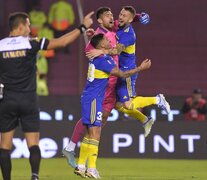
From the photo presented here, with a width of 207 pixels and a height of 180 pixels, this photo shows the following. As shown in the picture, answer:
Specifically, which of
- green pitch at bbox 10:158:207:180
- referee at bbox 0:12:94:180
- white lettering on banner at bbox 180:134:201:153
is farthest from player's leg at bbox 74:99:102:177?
white lettering on banner at bbox 180:134:201:153

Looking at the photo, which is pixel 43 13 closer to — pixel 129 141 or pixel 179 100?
pixel 179 100

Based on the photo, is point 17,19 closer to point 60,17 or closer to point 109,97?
point 109,97

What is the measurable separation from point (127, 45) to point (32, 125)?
10.5 feet

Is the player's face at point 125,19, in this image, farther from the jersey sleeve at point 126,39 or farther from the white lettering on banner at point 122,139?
the white lettering on banner at point 122,139

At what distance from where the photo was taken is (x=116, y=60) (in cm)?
1334

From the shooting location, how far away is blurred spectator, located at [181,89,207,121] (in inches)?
776

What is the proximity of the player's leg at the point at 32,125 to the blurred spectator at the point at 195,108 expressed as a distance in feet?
31.2

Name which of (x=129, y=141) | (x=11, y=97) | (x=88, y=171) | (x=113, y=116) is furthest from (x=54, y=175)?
(x=113, y=116)

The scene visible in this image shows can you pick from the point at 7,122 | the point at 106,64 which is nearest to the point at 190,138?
the point at 106,64

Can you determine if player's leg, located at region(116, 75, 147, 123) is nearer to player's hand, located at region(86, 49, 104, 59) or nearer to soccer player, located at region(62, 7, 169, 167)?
soccer player, located at region(62, 7, 169, 167)

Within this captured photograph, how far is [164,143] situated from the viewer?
17.7m

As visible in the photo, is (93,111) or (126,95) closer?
(93,111)

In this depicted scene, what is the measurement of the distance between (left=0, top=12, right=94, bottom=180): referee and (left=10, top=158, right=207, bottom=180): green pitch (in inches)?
78.1

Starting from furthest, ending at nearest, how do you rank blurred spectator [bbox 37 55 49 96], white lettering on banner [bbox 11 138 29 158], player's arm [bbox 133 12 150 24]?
blurred spectator [bbox 37 55 49 96]
white lettering on banner [bbox 11 138 29 158]
player's arm [bbox 133 12 150 24]
